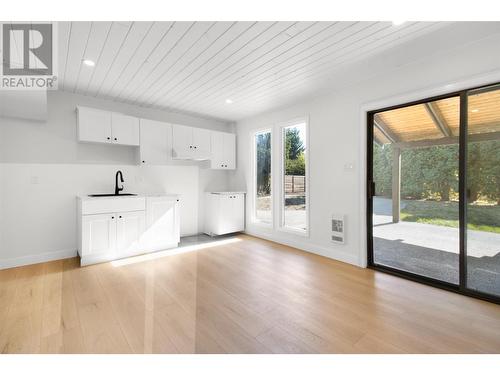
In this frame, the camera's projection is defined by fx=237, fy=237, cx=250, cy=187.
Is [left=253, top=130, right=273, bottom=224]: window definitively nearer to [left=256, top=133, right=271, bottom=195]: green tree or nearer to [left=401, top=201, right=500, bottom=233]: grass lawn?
[left=256, top=133, right=271, bottom=195]: green tree

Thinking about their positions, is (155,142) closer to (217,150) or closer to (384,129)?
(217,150)

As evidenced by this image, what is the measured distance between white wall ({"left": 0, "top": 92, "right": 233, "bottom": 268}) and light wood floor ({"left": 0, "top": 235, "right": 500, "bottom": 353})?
40 centimetres

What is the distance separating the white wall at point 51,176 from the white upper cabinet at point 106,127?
305mm

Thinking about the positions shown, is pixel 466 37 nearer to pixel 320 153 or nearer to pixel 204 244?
pixel 320 153

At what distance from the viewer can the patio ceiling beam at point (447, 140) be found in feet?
7.47

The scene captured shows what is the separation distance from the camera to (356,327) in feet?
6.02

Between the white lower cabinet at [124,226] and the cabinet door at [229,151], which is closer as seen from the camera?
the white lower cabinet at [124,226]

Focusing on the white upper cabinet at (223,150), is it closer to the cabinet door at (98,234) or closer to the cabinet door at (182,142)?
the cabinet door at (182,142)

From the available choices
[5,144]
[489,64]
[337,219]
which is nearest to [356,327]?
[337,219]

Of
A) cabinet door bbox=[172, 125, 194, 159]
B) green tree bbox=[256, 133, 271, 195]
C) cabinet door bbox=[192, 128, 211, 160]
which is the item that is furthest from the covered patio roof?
cabinet door bbox=[172, 125, 194, 159]

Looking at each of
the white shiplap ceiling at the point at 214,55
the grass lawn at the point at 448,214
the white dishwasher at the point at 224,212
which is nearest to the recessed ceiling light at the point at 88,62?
the white shiplap ceiling at the point at 214,55

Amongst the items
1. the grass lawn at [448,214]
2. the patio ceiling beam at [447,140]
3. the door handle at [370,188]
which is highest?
the patio ceiling beam at [447,140]

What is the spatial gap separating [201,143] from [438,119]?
3639 millimetres
